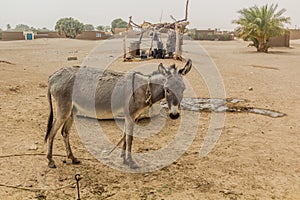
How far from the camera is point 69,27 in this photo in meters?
62.3

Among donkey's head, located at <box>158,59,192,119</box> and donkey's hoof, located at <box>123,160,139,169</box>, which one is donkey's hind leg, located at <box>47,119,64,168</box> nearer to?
donkey's hoof, located at <box>123,160,139,169</box>

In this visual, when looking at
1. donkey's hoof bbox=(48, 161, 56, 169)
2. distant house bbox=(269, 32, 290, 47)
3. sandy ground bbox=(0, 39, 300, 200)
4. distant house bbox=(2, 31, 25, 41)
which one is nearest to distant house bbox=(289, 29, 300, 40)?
distant house bbox=(269, 32, 290, 47)

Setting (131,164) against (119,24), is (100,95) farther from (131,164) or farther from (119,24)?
(119,24)

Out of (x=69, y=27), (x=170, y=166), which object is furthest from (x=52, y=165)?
(x=69, y=27)

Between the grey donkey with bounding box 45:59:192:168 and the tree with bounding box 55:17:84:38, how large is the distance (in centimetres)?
5970

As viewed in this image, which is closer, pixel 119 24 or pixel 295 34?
pixel 295 34

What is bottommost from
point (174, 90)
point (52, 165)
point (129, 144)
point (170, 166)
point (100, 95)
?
point (170, 166)

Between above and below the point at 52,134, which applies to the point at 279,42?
above

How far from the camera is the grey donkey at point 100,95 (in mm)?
4777

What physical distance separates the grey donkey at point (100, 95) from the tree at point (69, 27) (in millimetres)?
59697

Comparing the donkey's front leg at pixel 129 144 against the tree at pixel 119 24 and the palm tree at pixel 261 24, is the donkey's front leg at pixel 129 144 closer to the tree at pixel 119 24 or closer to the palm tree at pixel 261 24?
the palm tree at pixel 261 24

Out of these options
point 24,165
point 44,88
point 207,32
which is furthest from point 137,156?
point 207,32

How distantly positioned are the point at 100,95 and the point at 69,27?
61.1m

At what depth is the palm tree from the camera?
27.9 m
